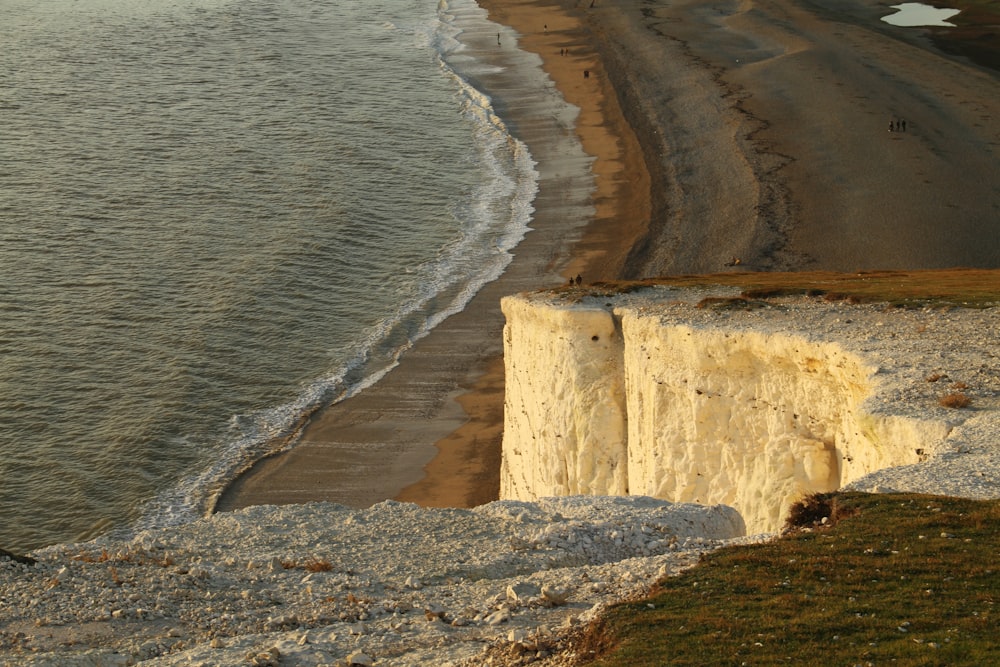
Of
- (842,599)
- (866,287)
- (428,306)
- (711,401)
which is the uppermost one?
(866,287)

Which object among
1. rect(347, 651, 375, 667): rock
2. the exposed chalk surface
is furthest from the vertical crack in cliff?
rect(347, 651, 375, 667): rock

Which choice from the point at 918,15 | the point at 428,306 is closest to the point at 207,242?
the point at 428,306

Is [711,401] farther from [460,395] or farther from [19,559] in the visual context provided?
[460,395]

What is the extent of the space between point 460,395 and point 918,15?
65.5 meters

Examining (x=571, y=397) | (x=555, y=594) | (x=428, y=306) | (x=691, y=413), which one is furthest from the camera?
(x=428, y=306)

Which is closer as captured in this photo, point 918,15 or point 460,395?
point 460,395

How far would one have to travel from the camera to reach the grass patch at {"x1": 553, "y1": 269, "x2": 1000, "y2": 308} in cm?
2462

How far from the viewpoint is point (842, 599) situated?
1396cm

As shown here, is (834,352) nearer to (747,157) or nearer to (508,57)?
(747,157)

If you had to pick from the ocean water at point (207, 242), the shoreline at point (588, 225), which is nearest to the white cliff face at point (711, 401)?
the shoreline at point (588, 225)

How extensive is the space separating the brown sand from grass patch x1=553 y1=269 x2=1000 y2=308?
8579mm

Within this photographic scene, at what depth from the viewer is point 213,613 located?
16484 mm

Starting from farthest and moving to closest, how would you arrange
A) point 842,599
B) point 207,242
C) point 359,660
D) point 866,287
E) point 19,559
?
point 207,242, point 866,287, point 19,559, point 359,660, point 842,599

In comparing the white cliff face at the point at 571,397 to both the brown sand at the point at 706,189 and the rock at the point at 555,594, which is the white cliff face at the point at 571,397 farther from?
the rock at the point at 555,594
